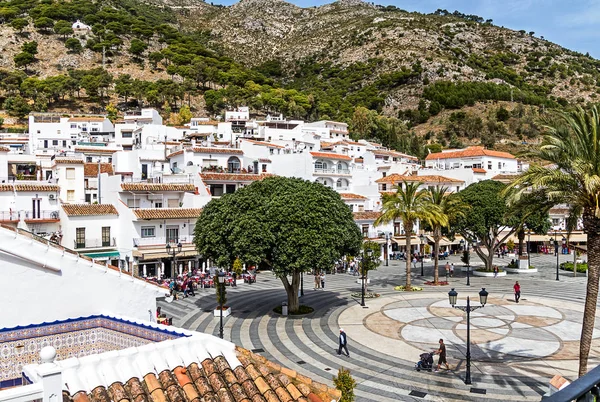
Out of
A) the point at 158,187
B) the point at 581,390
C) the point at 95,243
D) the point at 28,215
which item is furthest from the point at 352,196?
the point at 581,390

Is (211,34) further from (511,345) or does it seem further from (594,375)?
(594,375)

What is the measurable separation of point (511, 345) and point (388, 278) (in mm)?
18018

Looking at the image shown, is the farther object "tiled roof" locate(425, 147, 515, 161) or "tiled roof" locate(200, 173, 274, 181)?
"tiled roof" locate(425, 147, 515, 161)

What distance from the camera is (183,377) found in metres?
6.47

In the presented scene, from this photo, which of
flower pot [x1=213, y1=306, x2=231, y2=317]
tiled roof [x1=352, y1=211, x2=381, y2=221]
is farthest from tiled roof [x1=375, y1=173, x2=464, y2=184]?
flower pot [x1=213, y1=306, x2=231, y2=317]

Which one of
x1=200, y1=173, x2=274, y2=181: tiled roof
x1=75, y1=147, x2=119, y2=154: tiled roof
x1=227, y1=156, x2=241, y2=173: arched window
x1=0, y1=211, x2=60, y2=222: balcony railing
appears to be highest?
x1=75, y1=147, x2=119, y2=154: tiled roof

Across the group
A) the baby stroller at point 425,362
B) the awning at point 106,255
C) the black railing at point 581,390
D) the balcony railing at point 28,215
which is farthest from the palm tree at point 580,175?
the balcony railing at point 28,215

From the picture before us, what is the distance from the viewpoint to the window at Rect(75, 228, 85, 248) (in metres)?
34.5

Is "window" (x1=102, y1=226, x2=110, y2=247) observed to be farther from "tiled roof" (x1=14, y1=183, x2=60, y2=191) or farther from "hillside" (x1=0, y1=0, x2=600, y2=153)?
"hillside" (x1=0, y1=0, x2=600, y2=153)

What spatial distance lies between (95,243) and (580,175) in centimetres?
3390

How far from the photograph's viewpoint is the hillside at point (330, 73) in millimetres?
107438

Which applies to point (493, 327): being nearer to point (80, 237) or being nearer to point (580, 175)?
point (580, 175)

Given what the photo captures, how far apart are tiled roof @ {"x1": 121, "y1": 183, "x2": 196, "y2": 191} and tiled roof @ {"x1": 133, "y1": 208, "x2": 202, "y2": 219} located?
8.08ft

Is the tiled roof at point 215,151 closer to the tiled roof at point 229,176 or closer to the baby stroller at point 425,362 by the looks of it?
the tiled roof at point 229,176
